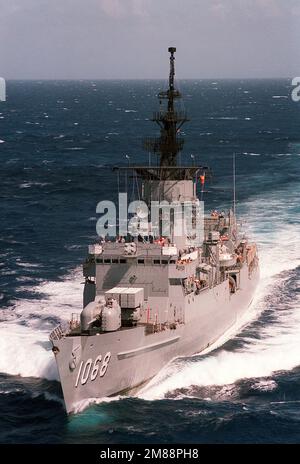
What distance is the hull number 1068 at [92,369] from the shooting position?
3119cm

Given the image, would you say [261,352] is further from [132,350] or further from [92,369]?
[92,369]

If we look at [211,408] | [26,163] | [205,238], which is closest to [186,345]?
[211,408]

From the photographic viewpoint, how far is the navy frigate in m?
31.9

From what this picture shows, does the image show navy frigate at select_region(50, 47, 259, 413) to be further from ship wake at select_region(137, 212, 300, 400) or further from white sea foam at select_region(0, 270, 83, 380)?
white sea foam at select_region(0, 270, 83, 380)

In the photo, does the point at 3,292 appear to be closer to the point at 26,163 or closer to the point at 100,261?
the point at 100,261

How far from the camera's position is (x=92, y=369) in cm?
3167

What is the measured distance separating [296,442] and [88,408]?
820 centimetres

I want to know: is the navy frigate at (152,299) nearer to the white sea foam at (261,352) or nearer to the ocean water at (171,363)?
the white sea foam at (261,352)

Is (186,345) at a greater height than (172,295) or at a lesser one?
lesser

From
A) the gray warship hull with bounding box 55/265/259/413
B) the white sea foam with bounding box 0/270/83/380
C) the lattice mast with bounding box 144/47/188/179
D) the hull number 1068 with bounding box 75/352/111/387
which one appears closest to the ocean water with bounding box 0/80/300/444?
the white sea foam with bounding box 0/270/83/380

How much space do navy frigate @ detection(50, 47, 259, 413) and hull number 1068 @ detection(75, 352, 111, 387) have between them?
0.04 m

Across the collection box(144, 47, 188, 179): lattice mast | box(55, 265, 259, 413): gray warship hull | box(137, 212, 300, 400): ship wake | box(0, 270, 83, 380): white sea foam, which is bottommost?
box(137, 212, 300, 400): ship wake

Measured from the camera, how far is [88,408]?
104 ft
